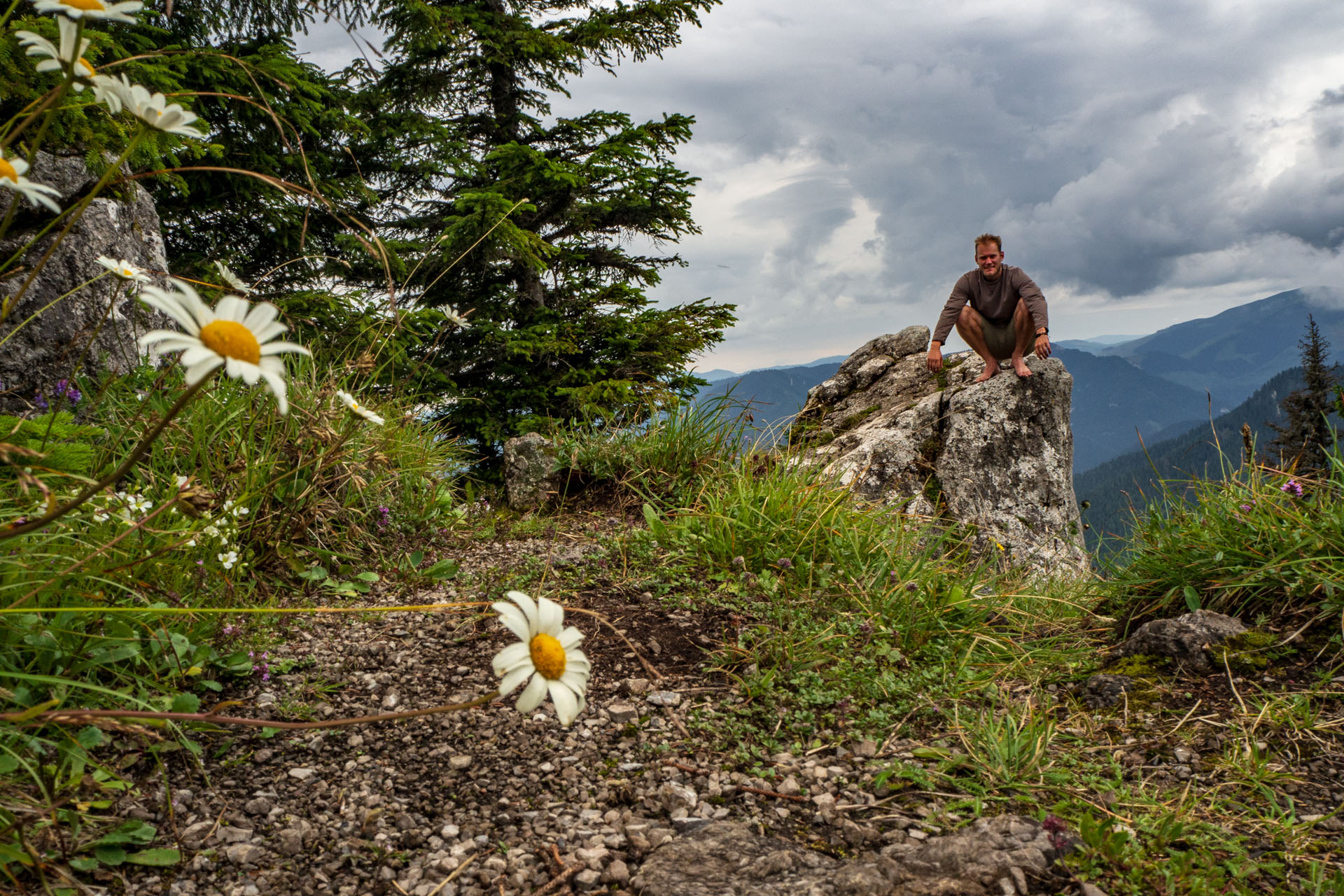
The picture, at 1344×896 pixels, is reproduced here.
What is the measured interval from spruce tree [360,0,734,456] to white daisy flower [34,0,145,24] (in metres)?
7.21

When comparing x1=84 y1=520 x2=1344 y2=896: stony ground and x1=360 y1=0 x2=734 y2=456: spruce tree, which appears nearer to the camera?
x1=84 y1=520 x2=1344 y2=896: stony ground

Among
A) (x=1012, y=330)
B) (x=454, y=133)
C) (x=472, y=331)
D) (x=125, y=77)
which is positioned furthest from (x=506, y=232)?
(x=125, y=77)

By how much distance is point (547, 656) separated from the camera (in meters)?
1.18

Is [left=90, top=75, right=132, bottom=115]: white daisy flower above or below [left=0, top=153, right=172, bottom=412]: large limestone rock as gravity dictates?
below

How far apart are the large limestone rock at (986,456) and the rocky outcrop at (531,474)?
7.59ft

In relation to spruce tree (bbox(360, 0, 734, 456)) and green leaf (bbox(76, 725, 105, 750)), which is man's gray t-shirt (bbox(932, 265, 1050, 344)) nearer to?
spruce tree (bbox(360, 0, 734, 456))

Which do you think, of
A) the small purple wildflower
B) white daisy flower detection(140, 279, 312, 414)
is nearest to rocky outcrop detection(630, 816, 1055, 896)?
the small purple wildflower

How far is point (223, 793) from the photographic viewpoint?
6.12ft

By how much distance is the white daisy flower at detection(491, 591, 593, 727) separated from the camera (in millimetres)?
1130

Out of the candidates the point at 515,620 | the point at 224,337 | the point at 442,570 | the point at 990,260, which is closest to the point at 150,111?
the point at 224,337

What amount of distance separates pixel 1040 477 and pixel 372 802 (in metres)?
6.53

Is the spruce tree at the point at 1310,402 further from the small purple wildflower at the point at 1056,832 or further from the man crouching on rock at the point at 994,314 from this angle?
the small purple wildflower at the point at 1056,832

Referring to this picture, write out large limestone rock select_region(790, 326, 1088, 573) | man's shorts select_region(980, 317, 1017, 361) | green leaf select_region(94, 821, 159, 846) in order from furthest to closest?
man's shorts select_region(980, 317, 1017, 361) < large limestone rock select_region(790, 326, 1088, 573) < green leaf select_region(94, 821, 159, 846)

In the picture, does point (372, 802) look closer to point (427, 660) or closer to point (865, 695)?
point (427, 660)
